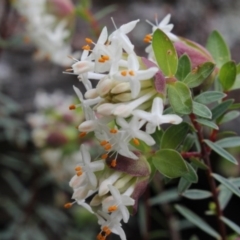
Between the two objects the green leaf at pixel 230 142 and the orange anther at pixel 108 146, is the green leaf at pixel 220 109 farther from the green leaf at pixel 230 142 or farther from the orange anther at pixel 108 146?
the orange anther at pixel 108 146

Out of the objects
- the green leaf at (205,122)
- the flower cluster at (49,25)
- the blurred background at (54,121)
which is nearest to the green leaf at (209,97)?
the green leaf at (205,122)

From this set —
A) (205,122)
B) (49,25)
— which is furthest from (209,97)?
(49,25)

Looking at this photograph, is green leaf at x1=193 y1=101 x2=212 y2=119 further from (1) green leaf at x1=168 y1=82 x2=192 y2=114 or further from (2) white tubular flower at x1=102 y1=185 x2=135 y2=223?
(2) white tubular flower at x1=102 y1=185 x2=135 y2=223

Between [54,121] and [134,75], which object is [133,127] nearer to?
[134,75]

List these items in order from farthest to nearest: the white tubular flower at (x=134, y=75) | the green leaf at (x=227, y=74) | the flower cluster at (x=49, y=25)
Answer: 1. the flower cluster at (x=49, y=25)
2. the green leaf at (x=227, y=74)
3. the white tubular flower at (x=134, y=75)

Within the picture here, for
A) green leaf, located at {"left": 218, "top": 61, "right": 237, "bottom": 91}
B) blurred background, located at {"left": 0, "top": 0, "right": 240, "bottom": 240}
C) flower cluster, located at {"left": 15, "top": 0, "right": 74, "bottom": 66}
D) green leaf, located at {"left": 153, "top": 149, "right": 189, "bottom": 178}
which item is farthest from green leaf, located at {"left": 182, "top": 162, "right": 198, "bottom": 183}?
flower cluster, located at {"left": 15, "top": 0, "right": 74, "bottom": 66}
